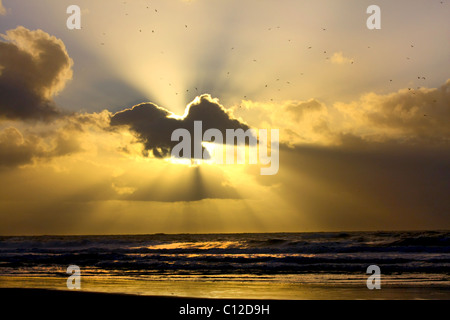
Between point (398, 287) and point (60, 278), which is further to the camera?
point (60, 278)

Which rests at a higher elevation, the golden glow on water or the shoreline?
the golden glow on water

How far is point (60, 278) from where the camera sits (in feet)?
62.7

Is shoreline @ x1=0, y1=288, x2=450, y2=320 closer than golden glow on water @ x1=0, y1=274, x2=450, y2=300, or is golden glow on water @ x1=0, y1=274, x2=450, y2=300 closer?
shoreline @ x1=0, y1=288, x2=450, y2=320

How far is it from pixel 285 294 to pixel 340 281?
4724 millimetres
